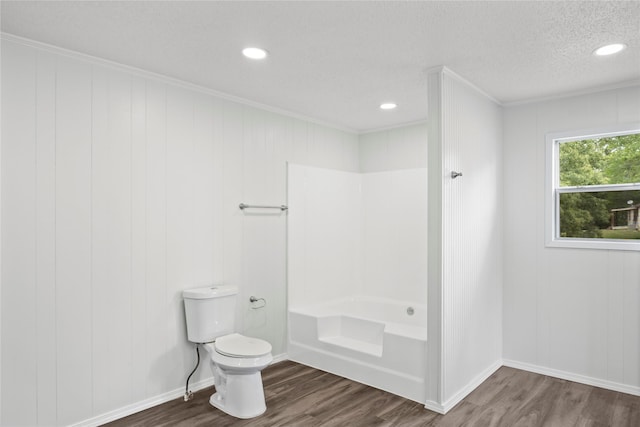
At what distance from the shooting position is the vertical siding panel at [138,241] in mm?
2834

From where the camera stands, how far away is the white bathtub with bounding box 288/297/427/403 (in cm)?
311

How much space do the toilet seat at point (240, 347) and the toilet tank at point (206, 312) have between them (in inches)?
3.6

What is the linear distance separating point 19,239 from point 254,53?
174 cm

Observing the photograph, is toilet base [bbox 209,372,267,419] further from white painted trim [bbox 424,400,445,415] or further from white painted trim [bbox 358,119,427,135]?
white painted trim [bbox 358,119,427,135]

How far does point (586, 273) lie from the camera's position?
133 inches

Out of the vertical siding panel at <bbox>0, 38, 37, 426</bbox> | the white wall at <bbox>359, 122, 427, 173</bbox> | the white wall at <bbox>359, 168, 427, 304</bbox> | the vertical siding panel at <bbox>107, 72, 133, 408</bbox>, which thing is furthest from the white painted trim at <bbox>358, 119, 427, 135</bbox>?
the vertical siding panel at <bbox>0, 38, 37, 426</bbox>

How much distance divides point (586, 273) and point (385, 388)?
1874mm

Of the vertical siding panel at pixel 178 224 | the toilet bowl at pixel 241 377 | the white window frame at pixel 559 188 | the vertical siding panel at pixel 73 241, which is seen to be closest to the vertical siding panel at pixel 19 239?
the vertical siding panel at pixel 73 241

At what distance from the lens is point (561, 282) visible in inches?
138

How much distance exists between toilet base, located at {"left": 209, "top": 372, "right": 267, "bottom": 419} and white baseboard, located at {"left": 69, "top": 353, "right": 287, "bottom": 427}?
1.34ft

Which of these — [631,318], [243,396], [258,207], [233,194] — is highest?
[233,194]

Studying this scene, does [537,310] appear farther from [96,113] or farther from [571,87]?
[96,113]

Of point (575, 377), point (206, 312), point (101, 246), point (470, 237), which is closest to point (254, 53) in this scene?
point (101, 246)

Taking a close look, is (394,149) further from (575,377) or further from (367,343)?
(575,377)
